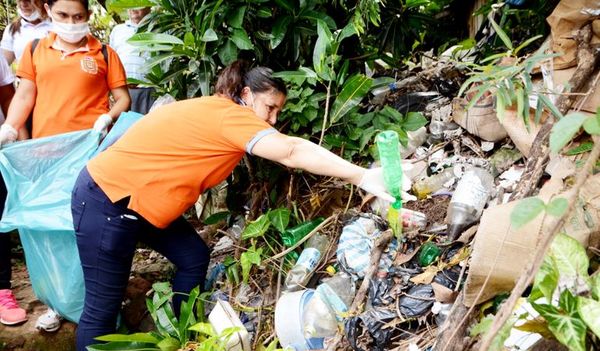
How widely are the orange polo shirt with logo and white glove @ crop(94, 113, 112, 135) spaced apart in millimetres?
76

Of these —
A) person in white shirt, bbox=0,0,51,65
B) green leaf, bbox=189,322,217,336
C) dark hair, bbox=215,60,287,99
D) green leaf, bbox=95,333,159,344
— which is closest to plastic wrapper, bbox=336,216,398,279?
green leaf, bbox=189,322,217,336

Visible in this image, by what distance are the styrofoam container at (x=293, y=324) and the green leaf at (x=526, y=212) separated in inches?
55.2

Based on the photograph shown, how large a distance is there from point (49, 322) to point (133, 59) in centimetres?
159

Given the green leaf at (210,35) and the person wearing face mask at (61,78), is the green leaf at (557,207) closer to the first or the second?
the green leaf at (210,35)

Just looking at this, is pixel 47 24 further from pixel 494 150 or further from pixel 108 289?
pixel 494 150

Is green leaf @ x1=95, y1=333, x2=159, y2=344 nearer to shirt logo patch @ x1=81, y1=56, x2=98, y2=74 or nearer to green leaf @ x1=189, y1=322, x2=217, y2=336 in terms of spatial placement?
green leaf @ x1=189, y1=322, x2=217, y2=336

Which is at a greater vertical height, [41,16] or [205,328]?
→ [41,16]

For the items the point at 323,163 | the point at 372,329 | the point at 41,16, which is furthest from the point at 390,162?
the point at 41,16

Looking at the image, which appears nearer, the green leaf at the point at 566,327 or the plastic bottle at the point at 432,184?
the green leaf at the point at 566,327

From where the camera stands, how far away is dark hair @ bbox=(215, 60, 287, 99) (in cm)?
223

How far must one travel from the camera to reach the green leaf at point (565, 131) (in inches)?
41.0

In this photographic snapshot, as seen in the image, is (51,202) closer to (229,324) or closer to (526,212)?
(229,324)

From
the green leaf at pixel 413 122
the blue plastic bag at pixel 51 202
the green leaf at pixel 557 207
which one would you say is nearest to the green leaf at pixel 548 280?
the green leaf at pixel 557 207

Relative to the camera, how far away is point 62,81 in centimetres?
263
